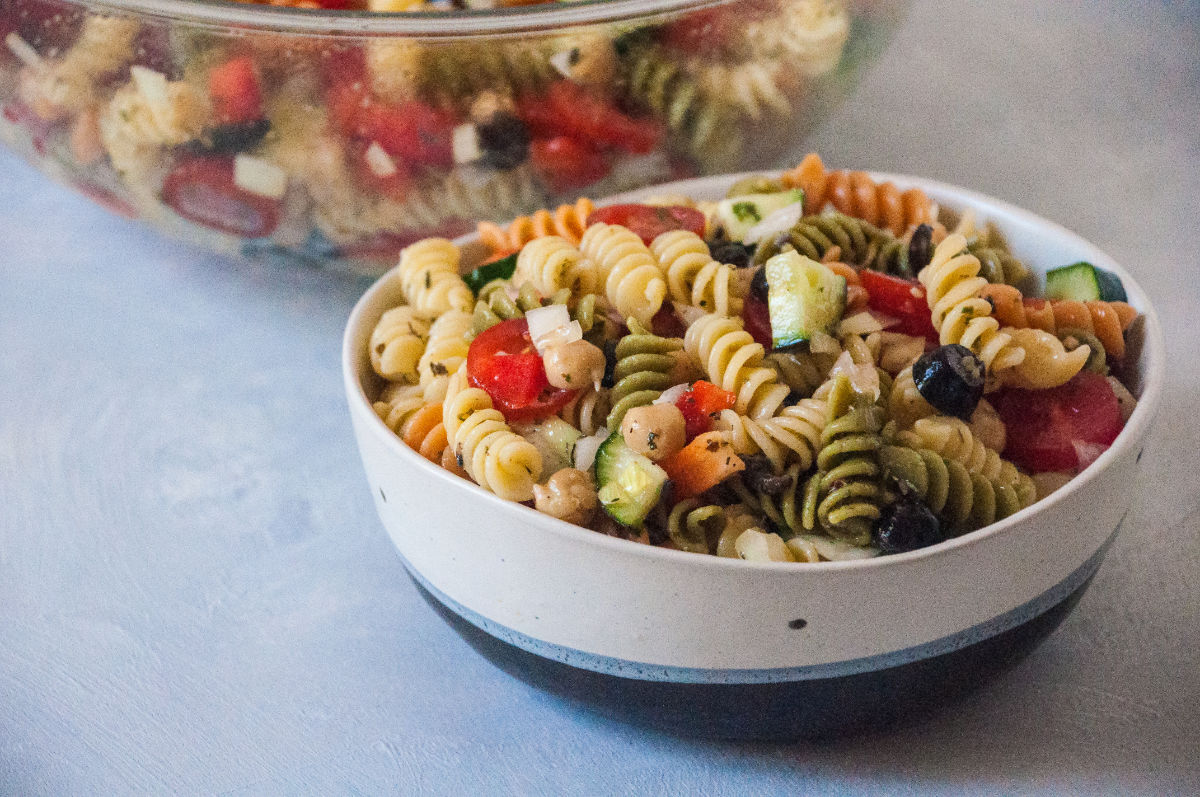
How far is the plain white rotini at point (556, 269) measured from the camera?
1.35 meters

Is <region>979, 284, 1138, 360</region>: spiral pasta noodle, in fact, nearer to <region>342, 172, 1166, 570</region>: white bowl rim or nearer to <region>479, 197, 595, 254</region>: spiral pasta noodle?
<region>342, 172, 1166, 570</region>: white bowl rim

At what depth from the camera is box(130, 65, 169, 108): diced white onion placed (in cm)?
180

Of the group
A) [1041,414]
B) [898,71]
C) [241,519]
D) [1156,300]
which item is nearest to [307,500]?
[241,519]

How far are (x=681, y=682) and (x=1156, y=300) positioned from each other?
1.31 meters

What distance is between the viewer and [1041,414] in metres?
1.22

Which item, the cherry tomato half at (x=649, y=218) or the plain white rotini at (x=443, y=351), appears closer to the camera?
the plain white rotini at (x=443, y=351)

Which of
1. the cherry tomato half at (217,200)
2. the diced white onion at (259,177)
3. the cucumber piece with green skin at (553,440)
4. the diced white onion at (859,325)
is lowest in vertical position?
the cherry tomato half at (217,200)

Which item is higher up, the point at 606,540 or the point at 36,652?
the point at 606,540

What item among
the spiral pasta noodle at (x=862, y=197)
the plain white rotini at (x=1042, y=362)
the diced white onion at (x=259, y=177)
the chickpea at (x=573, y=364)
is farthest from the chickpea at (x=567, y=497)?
the diced white onion at (x=259, y=177)

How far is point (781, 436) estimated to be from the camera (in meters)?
1.14

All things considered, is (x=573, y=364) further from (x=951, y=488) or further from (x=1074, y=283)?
(x=1074, y=283)

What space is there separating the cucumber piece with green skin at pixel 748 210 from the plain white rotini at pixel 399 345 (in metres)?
0.42

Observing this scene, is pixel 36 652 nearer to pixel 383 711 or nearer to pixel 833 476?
pixel 383 711

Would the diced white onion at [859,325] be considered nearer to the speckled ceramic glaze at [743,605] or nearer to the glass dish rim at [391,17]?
the speckled ceramic glaze at [743,605]
